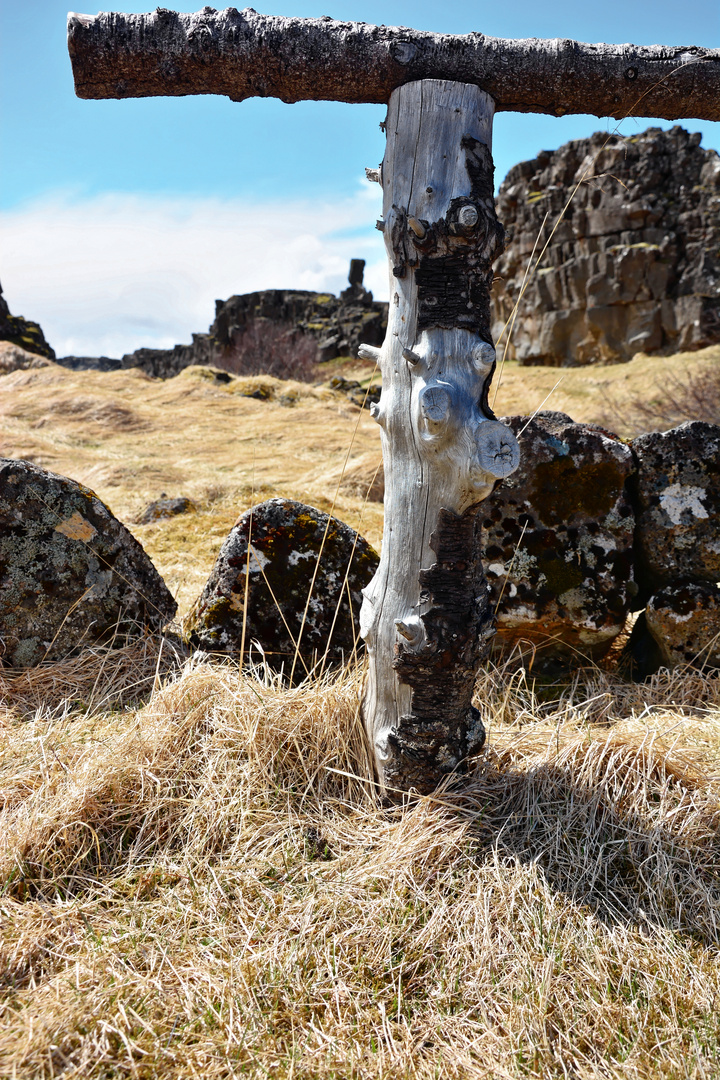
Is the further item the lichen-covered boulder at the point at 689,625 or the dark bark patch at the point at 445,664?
the lichen-covered boulder at the point at 689,625

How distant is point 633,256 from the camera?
29.3 meters

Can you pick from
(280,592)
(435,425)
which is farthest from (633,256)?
(435,425)

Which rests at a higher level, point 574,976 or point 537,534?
point 537,534

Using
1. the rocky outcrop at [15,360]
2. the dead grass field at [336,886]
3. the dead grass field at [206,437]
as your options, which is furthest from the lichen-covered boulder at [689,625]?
the rocky outcrop at [15,360]

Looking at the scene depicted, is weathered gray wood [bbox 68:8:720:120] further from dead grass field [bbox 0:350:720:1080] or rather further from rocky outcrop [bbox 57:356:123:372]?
rocky outcrop [bbox 57:356:123:372]

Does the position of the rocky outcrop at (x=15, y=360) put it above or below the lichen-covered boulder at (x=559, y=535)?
above

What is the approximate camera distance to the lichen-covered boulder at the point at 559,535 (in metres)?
4.04

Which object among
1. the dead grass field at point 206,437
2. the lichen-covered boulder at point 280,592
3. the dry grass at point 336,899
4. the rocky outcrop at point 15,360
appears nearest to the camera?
the dry grass at point 336,899

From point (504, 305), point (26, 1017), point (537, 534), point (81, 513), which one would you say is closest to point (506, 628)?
point (537, 534)

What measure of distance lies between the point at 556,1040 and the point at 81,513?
3359 millimetres

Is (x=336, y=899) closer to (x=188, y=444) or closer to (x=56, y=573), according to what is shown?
(x=56, y=573)

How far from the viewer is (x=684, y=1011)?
2.08 metres

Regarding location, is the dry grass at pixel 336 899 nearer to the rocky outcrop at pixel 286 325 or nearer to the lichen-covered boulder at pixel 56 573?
the lichen-covered boulder at pixel 56 573

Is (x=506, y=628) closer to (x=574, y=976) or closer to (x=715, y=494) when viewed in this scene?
(x=715, y=494)
